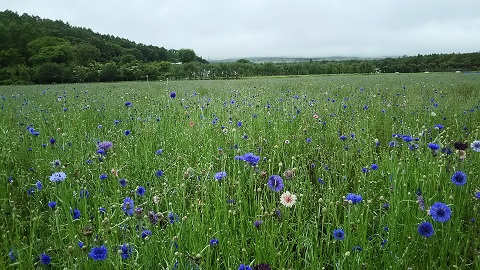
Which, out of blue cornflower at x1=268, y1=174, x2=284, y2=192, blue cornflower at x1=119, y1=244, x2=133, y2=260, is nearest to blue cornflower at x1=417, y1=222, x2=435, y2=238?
blue cornflower at x1=268, y1=174, x2=284, y2=192

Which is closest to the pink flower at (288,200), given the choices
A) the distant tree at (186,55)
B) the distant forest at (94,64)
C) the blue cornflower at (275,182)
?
the blue cornflower at (275,182)

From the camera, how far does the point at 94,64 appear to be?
39.9 meters

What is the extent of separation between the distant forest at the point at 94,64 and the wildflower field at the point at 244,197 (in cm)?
2704

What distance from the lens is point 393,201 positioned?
6.02 feet

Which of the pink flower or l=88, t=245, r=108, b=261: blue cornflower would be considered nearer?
l=88, t=245, r=108, b=261: blue cornflower

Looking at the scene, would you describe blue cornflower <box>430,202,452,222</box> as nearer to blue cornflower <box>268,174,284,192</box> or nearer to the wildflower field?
the wildflower field

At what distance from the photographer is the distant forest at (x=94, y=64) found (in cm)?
3194

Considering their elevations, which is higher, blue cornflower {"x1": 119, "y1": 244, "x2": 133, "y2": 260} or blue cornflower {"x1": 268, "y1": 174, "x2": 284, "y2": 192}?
blue cornflower {"x1": 268, "y1": 174, "x2": 284, "y2": 192}

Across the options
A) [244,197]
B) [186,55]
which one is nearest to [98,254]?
[244,197]

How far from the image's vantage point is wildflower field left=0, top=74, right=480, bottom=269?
147 cm

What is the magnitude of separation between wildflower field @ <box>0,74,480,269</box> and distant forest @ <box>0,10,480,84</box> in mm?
27038

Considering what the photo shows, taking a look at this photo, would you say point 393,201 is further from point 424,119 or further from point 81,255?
point 424,119

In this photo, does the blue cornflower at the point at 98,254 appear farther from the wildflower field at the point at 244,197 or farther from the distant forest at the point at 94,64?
the distant forest at the point at 94,64

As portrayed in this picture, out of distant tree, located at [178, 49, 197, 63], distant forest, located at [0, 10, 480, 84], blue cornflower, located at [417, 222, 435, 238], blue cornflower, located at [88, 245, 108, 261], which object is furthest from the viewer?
distant tree, located at [178, 49, 197, 63]
